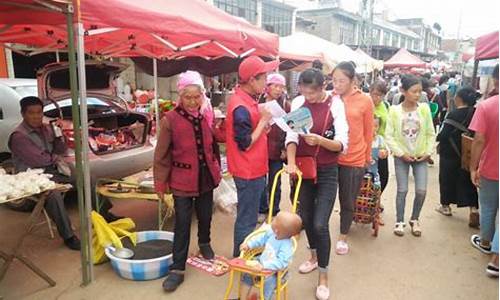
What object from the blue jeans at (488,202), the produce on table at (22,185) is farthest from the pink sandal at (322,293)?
the produce on table at (22,185)

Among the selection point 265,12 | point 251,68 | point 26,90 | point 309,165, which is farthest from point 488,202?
point 265,12

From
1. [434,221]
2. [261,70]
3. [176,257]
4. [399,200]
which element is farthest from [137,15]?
[434,221]

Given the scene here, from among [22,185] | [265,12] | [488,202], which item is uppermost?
[265,12]

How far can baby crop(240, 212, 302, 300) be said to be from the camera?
8.06ft

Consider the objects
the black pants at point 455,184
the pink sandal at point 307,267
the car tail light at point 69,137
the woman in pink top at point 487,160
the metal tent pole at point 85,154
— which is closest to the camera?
the metal tent pole at point 85,154

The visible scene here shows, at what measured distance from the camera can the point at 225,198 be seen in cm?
505

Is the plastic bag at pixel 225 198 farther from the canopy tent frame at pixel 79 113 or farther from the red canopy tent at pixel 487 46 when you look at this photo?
the red canopy tent at pixel 487 46

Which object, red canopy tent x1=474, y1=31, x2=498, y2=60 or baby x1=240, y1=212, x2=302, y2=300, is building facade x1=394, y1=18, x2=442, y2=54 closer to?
red canopy tent x1=474, y1=31, x2=498, y2=60

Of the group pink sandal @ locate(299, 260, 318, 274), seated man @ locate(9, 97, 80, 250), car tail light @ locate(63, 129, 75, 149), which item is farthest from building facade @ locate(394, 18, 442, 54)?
seated man @ locate(9, 97, 80, 250)

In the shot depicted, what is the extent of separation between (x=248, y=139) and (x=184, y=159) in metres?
0.60

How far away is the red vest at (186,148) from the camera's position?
3178 millimetres

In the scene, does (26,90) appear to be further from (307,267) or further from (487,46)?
(487,46)

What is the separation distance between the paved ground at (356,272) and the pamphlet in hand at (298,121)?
4.60ft

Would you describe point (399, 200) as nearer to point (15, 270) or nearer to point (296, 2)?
point (15, 270)
